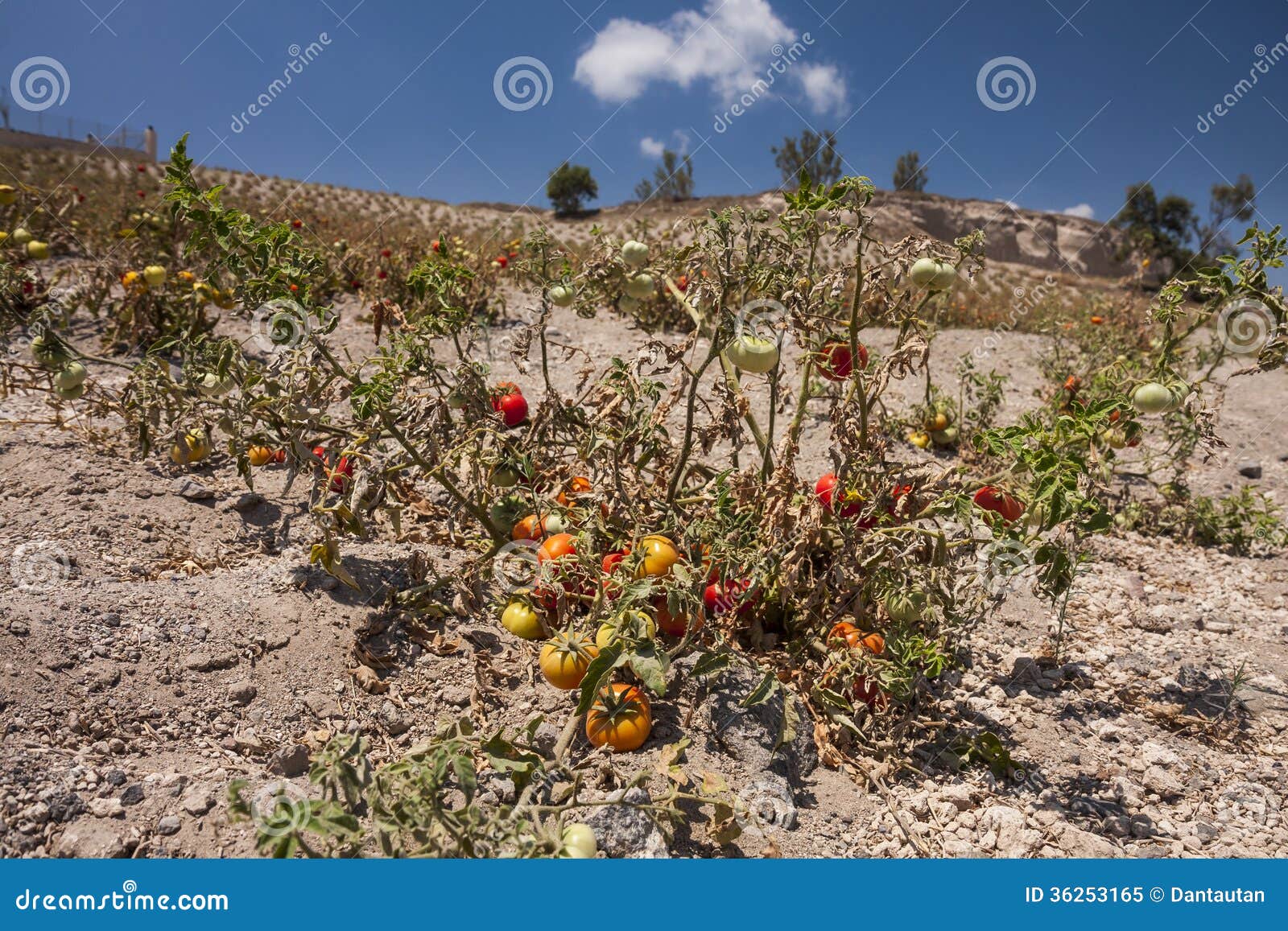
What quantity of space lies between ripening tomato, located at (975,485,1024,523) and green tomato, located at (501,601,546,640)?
4.52ft

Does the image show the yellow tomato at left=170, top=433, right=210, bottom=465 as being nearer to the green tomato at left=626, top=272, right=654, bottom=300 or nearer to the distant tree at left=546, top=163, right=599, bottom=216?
the green tomato at left=626, top=272, right=654, bottom=300

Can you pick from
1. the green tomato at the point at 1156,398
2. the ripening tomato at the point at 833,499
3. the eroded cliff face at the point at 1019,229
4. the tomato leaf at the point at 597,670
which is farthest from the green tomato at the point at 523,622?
the eroded cliff face at the point at 1019,229

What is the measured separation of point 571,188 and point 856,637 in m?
30.5

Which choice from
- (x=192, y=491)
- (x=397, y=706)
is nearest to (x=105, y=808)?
(x=397, y=706)

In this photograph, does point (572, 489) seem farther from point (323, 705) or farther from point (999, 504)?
point (999, 504)

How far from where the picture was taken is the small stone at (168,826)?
176 centimetres

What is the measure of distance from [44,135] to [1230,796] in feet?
109

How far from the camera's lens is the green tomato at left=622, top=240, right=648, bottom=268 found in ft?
9.06

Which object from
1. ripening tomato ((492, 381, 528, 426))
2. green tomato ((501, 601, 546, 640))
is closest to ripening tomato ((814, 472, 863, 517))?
green tomato ((501, 601, 546, 640))

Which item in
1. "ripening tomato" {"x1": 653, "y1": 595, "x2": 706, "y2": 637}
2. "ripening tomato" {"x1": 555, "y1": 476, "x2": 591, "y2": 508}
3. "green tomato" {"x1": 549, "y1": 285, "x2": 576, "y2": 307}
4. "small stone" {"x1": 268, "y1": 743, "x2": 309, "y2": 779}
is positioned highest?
"green tomato" {"x1": 549, "y1": 285, "x2": 576, "y2": 307}

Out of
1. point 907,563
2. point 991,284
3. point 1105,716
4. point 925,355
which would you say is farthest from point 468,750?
point 991,284

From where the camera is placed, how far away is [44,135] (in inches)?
984

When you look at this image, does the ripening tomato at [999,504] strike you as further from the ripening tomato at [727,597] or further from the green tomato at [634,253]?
the green tomato at [634,253]

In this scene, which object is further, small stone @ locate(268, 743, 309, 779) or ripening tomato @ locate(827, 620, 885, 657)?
ripening tomato @ locate(827, 620, 885, 657)
